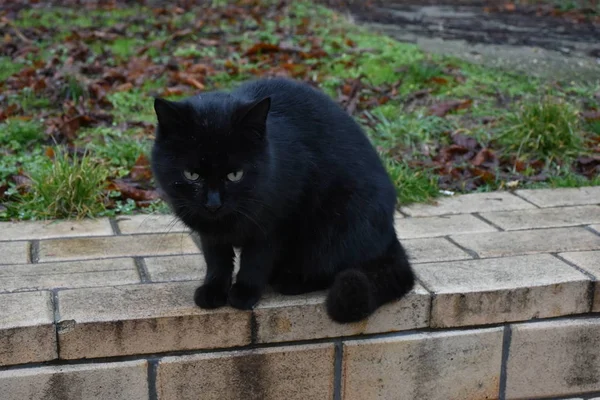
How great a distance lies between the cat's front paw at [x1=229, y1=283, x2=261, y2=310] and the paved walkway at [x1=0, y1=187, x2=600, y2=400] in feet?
0.10

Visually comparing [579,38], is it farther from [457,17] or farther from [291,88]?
[291,88]

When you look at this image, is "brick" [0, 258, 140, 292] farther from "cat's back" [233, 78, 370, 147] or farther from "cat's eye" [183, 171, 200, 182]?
"cat's back" [233, 78, 370, 147]

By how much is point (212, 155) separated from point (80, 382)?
2.50 feet

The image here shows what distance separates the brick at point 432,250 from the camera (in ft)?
8.95

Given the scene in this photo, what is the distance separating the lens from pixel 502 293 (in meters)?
2.46

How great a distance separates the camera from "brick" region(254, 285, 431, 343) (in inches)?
90.9

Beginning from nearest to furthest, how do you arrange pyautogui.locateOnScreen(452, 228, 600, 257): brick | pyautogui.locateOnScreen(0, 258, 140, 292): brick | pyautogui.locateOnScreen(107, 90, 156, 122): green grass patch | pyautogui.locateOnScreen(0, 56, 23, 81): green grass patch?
1. pyautogui.locateOnScreen(0, 258, 140, 292): brick
2. pyautogui.locateOnScreen(452, 228, 600, 257): brick
3. pyautogui.locateOnScreen(107, 90, 156, 122): green grass patch
4. pyautogui.locateOnScreen(0, 56, 23, 81): green grass patch

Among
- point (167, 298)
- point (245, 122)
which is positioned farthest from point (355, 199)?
point (167, 298)

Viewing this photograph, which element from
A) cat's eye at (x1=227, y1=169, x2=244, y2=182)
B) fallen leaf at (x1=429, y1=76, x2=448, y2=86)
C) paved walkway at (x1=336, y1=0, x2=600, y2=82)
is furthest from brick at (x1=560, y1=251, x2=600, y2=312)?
paved walkway at (x1=336, y1=0, x2=600, y2=82)

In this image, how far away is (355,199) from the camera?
7.82 feet

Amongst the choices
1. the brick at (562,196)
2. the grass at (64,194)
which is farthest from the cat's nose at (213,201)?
the brick at (562,196)

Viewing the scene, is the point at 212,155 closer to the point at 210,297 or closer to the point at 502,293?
the point at 210,297

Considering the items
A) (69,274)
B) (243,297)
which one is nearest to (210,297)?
(243,297)

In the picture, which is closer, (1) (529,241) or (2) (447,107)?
(1) (529,241)
